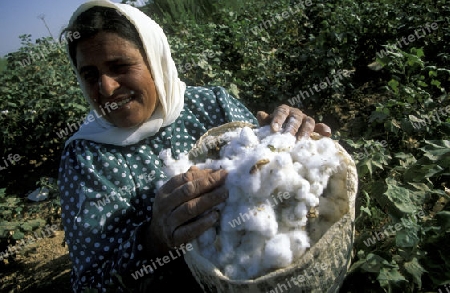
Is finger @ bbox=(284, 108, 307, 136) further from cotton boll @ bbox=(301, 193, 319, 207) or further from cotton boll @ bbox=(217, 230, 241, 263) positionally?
cotton boll @ bbox=(217, 230, 241, 263)

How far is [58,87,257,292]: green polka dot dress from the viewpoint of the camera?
1494 mm

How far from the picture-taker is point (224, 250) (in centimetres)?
117

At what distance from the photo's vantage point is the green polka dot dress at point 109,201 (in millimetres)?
1494

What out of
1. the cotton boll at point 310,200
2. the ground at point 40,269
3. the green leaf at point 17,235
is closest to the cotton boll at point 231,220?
the cotton boll at point 310,200

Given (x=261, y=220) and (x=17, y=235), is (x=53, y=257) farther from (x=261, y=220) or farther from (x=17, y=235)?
(x=261, y=220)

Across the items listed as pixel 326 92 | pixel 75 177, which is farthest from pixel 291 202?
pixel 326 92

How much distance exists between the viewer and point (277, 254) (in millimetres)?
1093

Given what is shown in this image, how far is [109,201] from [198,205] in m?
0.62

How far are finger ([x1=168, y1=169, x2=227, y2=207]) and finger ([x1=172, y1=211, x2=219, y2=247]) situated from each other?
78mm

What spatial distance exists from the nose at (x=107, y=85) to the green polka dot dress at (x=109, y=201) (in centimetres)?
30

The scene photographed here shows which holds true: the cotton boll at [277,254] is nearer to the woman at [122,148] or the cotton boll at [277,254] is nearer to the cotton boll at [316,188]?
the cotton boll at [316,188]

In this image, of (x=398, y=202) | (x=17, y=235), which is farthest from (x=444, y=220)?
(x=17, y=235)

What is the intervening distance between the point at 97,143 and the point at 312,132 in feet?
3.45

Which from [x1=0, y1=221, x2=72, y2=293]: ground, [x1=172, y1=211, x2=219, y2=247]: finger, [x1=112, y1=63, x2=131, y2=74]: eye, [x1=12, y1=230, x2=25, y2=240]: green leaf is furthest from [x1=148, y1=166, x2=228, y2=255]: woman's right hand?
[x1=12, y1=230, x2=25, y2=240]: green leaf
